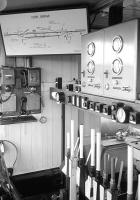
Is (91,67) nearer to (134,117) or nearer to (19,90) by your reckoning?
(134,117)

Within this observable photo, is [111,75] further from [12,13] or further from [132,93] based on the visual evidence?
[12,13]

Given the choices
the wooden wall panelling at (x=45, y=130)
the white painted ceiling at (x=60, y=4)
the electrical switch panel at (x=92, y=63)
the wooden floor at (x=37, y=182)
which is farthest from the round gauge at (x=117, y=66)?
the wooden floor at (x=37, y=182)

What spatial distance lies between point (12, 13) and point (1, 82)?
971 millimetres

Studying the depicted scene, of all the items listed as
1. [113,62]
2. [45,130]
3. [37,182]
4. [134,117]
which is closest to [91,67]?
[113,62]

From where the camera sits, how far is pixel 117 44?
1806 millimetres

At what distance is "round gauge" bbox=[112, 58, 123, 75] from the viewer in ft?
5.87

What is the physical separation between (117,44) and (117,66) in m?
0.16

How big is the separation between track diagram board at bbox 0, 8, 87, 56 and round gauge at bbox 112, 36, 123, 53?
3.61 ft

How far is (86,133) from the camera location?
13.1 feet

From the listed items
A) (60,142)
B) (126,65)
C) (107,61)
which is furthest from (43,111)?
(126,65)

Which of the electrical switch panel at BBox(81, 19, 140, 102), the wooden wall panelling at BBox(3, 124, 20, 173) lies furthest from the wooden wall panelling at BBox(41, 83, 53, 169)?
the electrical switch panel at BBox(81, 19, 140, 102)

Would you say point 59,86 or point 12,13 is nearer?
point 12,13

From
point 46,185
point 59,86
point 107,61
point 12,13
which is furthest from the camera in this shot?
point 46,185

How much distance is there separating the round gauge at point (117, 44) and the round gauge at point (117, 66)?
7 centimetres
